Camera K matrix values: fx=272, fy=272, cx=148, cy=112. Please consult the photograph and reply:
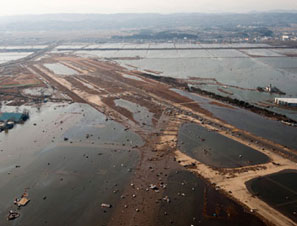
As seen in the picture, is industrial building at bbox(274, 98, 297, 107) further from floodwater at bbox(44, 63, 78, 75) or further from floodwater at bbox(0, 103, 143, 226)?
floodwater at bbox(44, 63, 78, 75)

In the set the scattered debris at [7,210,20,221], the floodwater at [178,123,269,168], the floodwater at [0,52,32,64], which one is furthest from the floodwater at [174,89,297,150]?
the floodwater at [0,52,32,64]

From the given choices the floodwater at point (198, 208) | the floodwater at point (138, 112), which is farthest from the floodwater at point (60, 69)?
the floodwater at point (198, 208)

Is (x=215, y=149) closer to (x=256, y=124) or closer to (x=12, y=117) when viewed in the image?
(x=256, y=124)

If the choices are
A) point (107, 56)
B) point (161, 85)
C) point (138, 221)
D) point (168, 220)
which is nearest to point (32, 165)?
point (138, 221)

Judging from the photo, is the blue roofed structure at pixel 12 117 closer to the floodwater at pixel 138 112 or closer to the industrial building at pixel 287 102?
the floodwater at pixel 138 112

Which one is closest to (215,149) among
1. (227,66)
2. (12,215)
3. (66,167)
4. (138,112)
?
(138,112)

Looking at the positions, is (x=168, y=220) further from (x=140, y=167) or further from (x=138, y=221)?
(x=140, y=167)
